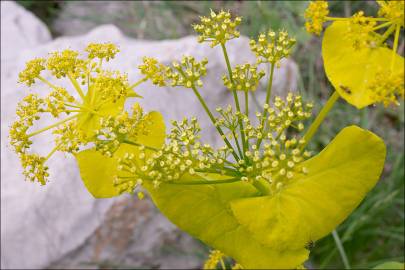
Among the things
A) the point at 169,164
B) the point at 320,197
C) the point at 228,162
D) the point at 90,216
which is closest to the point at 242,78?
the point at 228,162

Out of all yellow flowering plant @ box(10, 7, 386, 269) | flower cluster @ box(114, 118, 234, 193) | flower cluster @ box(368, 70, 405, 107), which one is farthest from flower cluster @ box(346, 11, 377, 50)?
flower cluster @ box(114, 118, 234, 193)

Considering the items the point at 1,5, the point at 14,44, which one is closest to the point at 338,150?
the point at 14,44

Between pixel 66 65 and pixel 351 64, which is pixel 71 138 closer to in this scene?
pixel 66 65

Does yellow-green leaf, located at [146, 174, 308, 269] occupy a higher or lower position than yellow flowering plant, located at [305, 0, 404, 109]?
lower

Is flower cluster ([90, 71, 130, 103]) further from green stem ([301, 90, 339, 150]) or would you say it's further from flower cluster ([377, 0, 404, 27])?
flower cluster ([377, 0, 404, 27])

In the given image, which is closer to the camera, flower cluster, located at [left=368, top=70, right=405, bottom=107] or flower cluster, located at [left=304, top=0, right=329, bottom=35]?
flower cluster, located at [left=368, top=70, right=405, bottom=107]

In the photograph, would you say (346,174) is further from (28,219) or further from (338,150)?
(28,219)
